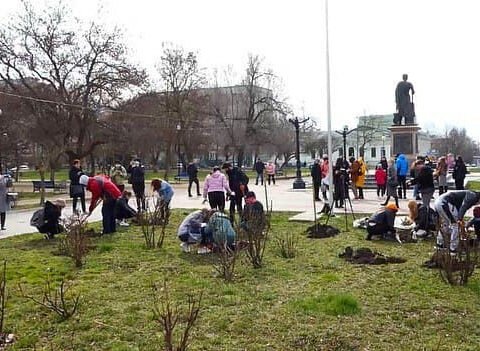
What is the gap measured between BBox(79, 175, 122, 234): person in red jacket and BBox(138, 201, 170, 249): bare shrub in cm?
114

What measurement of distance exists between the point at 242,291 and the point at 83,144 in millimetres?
29833

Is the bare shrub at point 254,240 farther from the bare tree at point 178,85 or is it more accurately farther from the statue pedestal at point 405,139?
the bare tree at point 178,85

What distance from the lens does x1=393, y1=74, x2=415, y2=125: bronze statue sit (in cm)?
2862

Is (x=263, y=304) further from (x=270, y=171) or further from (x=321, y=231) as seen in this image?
(x=270, y=171)

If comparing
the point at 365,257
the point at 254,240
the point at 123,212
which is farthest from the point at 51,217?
the point at 365,257

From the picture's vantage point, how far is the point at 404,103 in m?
28.7

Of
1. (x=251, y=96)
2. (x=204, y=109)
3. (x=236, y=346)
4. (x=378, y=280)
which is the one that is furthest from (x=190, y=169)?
(x=251, y=96)

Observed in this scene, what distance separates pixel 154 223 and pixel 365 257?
162 inches

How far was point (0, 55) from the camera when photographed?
98.3ft

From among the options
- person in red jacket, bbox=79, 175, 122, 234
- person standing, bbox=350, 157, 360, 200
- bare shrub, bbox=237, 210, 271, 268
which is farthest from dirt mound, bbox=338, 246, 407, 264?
person standing, bbox=350, 157, 360, 200

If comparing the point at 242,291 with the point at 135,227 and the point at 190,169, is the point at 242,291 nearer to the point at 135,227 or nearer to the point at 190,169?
the point at 135,227

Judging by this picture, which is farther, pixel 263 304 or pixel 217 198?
pixel 217 198

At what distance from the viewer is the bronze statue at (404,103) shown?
28625 mm

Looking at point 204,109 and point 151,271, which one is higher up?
point 204,109
